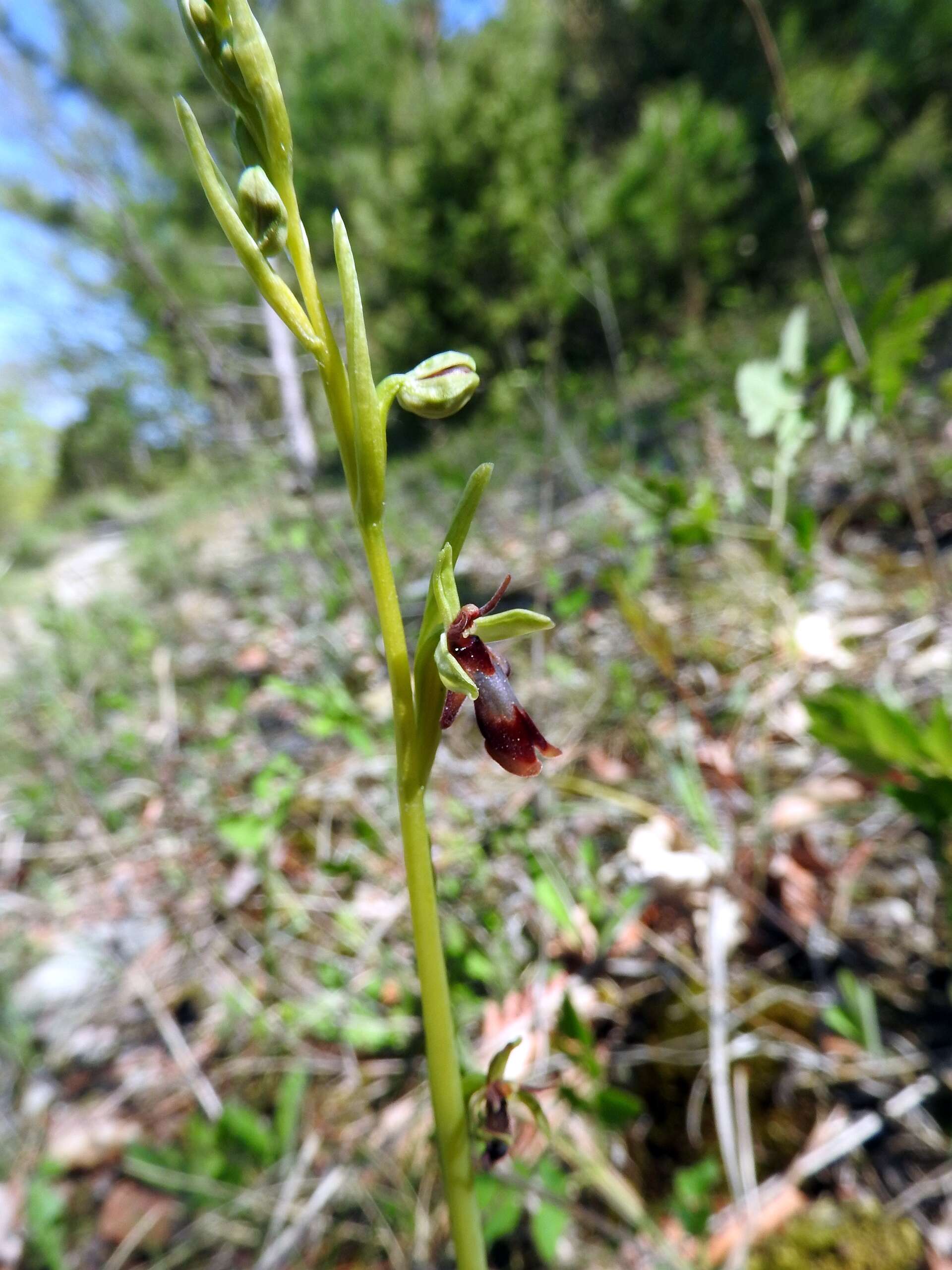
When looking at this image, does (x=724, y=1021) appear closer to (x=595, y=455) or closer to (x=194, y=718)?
(x=194, y=718)

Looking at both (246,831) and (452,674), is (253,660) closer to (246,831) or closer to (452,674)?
(246,831)

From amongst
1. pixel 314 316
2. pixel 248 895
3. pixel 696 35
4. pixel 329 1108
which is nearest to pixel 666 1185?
pixel 329 1108

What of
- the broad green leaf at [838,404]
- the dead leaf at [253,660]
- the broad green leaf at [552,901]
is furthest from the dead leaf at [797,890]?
the dead leaf at [253,660]

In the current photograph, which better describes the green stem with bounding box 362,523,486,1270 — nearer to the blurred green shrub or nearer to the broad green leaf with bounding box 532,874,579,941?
the broad green leaf with bounding box 532,874,579,941

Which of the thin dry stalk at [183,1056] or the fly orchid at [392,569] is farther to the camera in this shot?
the thin dry stalk at [183,1056]

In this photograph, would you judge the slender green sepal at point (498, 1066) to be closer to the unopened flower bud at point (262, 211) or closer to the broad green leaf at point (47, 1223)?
the unopened flower bud at point (262, 211)

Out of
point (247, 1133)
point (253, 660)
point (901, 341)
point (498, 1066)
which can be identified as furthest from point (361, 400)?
point (253, 660)
